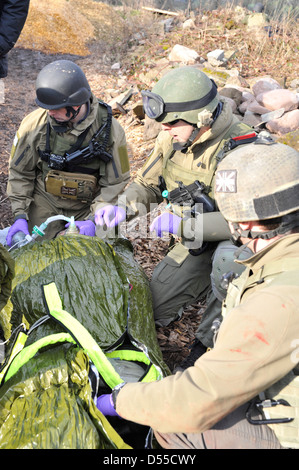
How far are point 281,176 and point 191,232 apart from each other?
61.9 inches

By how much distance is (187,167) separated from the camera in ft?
12.2

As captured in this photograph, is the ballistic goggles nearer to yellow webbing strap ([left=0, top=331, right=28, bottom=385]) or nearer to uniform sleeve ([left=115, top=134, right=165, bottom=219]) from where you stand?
uniform sleeve ([left=115, top=134, right=165, bottom=219])

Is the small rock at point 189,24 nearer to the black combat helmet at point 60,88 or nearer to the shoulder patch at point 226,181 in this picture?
the black combat helmet at point 60,88

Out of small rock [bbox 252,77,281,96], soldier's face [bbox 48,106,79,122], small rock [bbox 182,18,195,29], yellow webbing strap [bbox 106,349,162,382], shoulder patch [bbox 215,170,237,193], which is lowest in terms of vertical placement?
small rock [bbox 182,18,195,29]

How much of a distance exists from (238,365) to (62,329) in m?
1.24

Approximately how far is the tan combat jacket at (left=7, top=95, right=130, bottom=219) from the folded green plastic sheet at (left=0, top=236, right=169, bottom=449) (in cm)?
77

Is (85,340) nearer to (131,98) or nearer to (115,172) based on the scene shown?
(115,172)

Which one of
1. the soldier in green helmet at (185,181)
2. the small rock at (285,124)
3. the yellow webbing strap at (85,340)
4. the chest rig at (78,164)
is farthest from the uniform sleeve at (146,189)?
the small rock at (285,124)

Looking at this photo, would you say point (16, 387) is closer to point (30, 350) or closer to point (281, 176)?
point (30, 350)

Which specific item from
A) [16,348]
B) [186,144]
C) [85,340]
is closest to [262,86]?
[186,144]

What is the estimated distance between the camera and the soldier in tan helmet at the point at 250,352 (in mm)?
1665

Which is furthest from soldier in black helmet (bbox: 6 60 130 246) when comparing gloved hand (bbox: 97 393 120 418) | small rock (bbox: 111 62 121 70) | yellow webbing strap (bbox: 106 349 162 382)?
small rock (bbox: 111 62 121 70)

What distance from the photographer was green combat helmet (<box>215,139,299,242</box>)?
2021 millimetres
